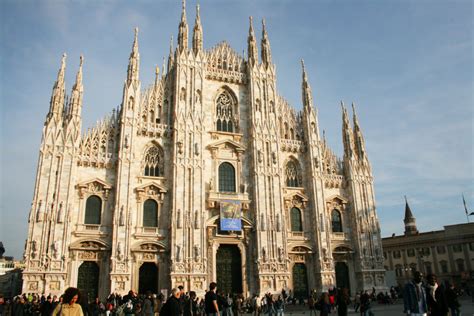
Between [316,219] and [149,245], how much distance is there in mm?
14196

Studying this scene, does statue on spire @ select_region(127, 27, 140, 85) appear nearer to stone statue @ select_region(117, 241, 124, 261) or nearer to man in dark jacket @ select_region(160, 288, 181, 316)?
stone statue @ select_region(117, 241, 124, 261)

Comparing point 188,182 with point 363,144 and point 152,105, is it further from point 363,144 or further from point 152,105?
point 363,144

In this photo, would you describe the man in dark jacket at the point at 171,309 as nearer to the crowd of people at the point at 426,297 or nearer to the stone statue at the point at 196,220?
the crowd of people at the point at 426,297

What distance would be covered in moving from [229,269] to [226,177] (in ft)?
24.8

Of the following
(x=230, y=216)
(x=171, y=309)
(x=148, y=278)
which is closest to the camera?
(x=171, y=309)

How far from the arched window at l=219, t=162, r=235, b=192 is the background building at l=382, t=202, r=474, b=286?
3632 cm

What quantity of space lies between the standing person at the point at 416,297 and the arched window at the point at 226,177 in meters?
24.3

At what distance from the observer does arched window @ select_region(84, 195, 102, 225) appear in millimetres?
27891

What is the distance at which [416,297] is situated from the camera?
846 centimetres

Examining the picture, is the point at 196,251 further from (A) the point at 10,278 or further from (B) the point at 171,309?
(A) the point at 10,278

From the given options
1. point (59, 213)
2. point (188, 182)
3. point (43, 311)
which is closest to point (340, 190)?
point (188, 182)

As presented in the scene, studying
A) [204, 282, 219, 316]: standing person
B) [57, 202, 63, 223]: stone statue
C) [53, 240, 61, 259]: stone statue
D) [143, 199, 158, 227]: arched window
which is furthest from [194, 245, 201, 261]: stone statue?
[204, 282, 219, 316]: standing person

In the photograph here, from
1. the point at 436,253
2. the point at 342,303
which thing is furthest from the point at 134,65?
the point at 436,253

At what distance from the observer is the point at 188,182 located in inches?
1196
